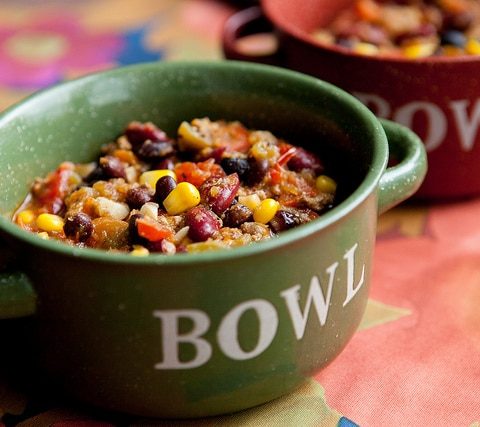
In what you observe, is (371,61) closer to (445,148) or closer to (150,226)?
(445,148)

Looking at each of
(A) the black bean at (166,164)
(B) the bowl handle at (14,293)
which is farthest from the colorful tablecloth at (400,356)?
(A) the black bean at (166,164)

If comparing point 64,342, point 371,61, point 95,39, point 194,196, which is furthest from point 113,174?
point 95,39

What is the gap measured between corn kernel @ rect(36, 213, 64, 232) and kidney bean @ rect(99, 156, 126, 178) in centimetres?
13

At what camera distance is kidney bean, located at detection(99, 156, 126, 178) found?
1.24 meters

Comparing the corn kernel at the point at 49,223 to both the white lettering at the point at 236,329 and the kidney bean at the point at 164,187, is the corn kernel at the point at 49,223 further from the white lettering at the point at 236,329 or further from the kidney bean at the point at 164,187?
the white lettering at the point at 236,329

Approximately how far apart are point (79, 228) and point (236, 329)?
31 centimetres

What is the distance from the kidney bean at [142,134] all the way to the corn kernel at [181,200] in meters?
0.21

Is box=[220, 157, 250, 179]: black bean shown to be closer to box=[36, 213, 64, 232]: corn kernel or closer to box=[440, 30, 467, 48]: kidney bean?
box=[36, 213, 64, 232]: corn kernel

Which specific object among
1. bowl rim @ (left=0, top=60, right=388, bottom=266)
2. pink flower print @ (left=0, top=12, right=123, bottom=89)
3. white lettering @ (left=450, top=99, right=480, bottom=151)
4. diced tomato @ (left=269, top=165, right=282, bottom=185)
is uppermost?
bowl rim @ (left=0, top=60, right=388, bottom=266)

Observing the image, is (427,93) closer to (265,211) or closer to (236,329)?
(265,211)

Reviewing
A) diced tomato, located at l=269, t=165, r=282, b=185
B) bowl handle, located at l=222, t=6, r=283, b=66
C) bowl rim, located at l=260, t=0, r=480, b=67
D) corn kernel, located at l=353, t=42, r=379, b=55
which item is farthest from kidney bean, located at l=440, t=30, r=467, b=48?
diced tomato, located at l=269, t=165, r=282, b=185

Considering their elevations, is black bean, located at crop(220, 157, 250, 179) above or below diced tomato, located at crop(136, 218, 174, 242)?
below

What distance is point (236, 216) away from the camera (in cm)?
110

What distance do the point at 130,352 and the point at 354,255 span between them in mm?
304
